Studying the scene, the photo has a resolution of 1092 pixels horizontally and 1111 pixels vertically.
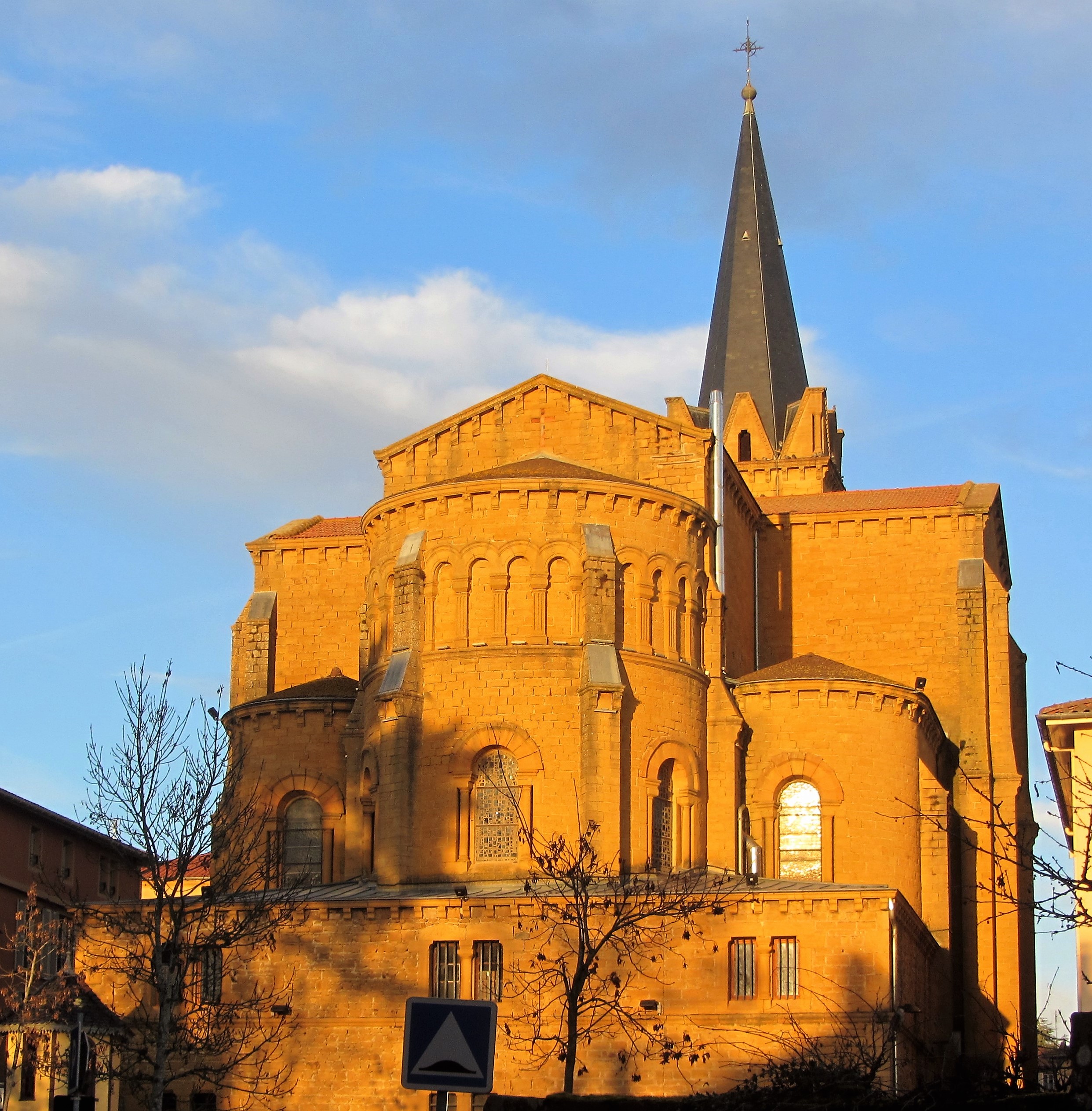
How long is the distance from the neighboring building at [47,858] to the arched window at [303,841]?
15.4ft

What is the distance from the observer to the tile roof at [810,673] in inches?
1737

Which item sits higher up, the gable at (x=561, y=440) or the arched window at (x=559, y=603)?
the gable at (x=561, y=440)

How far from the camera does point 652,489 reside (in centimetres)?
4334

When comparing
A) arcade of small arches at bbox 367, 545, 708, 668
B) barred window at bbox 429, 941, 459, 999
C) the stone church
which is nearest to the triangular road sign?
the stone church

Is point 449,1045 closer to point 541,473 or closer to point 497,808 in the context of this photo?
point 497,808

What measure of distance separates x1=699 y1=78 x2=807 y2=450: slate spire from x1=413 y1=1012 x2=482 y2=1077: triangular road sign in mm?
60220

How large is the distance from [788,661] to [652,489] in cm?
602

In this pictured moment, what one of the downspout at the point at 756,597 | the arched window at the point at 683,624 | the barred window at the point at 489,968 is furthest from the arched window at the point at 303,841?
the downspout at the point at 756,597

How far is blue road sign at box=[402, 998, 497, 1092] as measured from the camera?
1380 centimetres

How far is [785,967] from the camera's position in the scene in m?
37.5

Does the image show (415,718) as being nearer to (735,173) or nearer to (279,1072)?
(279,1072)

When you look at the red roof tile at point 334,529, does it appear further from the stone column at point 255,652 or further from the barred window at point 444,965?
the barred window at point 444,965

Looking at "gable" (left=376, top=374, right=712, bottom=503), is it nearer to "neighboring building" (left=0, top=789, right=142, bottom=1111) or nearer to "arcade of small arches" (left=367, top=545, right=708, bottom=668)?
"arcade of small arches" (left=367, top=545, right=708, bottom=668)

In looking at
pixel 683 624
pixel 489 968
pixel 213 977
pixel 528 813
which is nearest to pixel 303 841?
pixel 213 977
